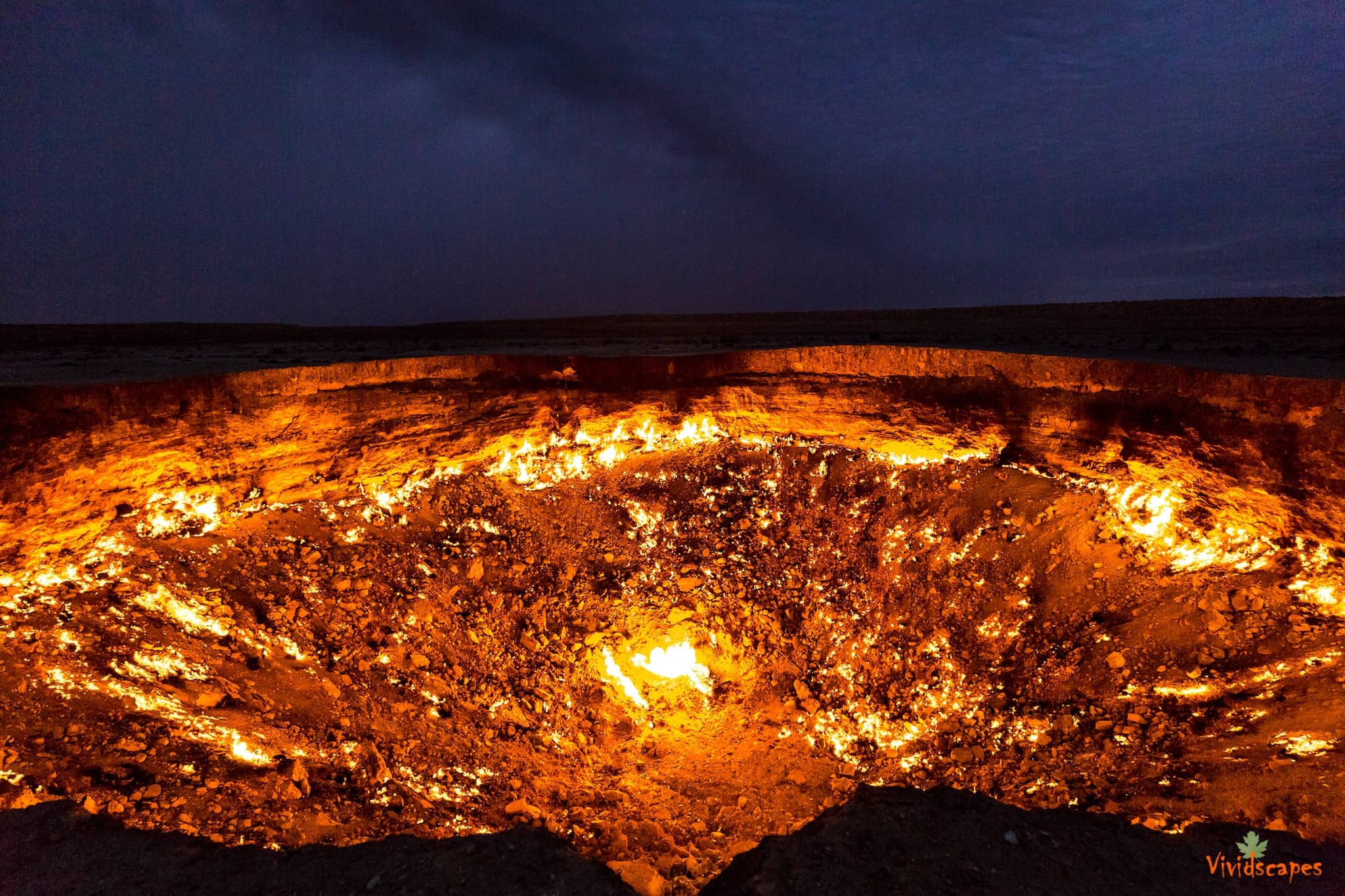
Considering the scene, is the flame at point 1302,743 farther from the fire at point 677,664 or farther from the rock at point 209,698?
the rock at point 209,698

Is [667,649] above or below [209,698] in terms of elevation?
below

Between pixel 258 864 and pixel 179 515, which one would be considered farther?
pixel 179 515

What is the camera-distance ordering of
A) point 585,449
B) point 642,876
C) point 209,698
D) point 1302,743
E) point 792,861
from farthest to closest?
point 585,449
point 209,698
point 642,876
point 1302,743
point 792,861

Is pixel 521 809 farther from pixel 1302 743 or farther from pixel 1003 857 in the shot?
pixel 1302 743

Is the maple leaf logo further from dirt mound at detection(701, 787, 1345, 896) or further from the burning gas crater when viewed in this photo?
the burning gas crater

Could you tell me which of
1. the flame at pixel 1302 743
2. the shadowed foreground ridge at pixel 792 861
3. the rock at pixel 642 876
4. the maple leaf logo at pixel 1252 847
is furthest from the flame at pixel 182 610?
the flame at pixel 1302 743

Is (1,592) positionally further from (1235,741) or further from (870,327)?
(870,327)

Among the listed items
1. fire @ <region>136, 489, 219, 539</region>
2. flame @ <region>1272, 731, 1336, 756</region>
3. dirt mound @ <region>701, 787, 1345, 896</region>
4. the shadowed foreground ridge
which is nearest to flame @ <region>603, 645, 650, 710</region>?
the shadowed foreground ridge

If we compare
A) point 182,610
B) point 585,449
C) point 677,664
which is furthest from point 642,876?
point 182,610
